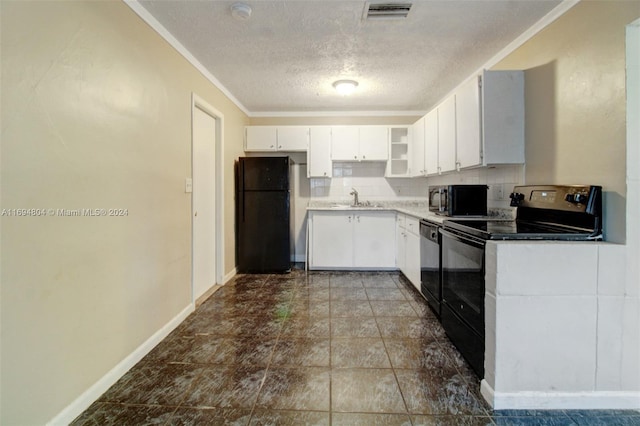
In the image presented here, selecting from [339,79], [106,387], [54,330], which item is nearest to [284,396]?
[106,387]

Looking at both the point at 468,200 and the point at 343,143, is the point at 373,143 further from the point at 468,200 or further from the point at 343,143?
the point at 468,200

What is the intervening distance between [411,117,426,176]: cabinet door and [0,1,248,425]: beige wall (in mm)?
2939

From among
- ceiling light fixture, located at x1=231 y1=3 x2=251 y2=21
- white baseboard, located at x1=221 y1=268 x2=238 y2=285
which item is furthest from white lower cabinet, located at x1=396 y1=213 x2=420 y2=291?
ceiling light fixture, located at x1=231 y1=3 x2=251 y2=21

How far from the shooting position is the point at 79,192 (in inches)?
61.1

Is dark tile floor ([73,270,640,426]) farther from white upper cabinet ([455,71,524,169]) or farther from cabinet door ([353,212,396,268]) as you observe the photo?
white upper cabinet ([455,71,524,169])

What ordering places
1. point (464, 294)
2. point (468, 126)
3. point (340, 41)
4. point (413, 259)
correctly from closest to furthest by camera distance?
point (464, 294)
point (340, 41)
point (468, 126)
point (413, 259)

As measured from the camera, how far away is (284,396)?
1656 mm

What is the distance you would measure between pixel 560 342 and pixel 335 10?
243cm

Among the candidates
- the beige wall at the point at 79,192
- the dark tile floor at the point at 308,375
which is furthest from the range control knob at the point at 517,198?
the beige wall at the point at 79,192

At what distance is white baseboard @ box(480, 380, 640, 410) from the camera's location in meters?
1.55

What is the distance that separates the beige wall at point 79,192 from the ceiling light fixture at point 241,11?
2.16ft

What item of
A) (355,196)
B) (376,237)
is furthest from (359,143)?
(376,237)

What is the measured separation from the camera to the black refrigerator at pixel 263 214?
4.09m

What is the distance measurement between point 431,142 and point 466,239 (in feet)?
6.46
